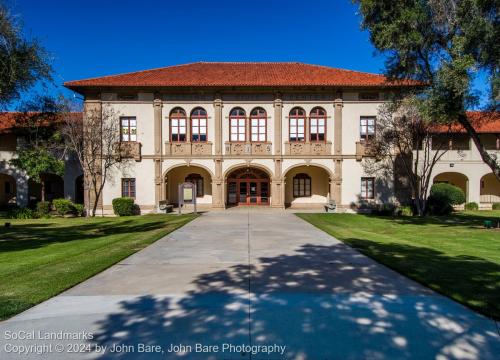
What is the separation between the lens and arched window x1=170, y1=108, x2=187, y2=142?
22656 mm

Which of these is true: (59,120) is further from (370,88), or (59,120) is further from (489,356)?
(489,356)

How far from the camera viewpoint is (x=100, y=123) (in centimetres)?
2150

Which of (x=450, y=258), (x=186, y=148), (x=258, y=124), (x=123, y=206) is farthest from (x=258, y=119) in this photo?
(x=450, y=258)

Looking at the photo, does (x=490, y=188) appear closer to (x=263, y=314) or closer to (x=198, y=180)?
(x=198, y=180)

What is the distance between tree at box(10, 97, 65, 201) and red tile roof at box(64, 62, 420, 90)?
2463 millimetres

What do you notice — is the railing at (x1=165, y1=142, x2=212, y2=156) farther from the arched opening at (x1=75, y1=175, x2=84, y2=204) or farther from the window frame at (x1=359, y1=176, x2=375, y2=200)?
the window frame at (x1=359, y1=176, x2=375, y2=200)

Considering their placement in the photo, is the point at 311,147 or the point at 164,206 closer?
the point at 164,206

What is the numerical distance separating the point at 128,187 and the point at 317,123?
14.4 meters

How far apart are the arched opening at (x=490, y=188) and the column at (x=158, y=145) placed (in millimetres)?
27711

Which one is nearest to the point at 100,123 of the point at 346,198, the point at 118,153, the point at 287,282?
the point at 118,153

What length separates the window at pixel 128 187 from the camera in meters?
22.7

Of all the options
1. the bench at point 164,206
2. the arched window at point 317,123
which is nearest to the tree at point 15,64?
the bench at point 164,206

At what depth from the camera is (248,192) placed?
25656 millimetres

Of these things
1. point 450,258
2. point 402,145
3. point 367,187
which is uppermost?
point 402,145
